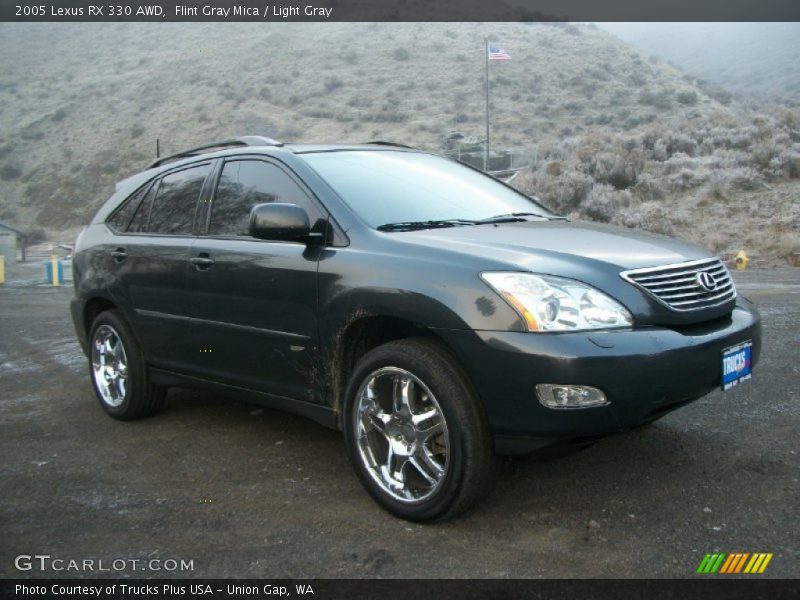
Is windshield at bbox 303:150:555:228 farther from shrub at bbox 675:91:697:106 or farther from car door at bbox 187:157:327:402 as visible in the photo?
shrub at bbox 675:91:697:106

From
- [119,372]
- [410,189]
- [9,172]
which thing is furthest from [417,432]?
[9,172]

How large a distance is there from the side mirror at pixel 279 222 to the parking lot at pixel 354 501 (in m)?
1.29

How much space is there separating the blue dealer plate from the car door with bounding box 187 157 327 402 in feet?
6.28

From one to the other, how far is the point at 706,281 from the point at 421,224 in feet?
4.61

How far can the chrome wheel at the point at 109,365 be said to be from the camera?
209 inches

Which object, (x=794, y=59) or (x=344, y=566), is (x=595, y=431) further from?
(x=794, y=59)

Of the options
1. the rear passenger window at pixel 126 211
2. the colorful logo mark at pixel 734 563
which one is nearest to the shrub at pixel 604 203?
the rear passenger window at pixel 126 211

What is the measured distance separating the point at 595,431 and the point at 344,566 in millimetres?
1143

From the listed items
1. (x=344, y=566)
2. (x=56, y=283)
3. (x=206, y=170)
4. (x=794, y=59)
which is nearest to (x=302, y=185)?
(x=206, y=170)

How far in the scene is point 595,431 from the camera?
Answer: 314 centimetres

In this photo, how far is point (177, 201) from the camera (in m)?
5.00

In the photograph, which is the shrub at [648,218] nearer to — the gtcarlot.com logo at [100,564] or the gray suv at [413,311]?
the gray suv at [413,311]

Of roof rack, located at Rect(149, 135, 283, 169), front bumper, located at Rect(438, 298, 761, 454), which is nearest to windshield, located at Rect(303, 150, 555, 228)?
roof rack, located at Rect(149, 135, 283, 169)

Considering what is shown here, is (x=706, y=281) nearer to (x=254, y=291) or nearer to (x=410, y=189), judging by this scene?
(x=410, y=189)
